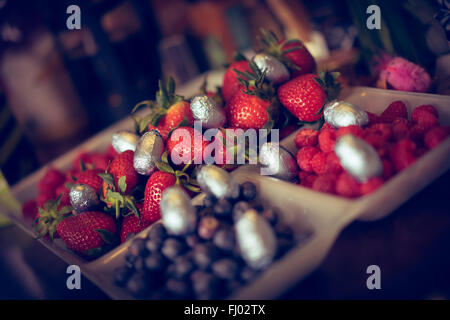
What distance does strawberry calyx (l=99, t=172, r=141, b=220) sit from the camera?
887mm

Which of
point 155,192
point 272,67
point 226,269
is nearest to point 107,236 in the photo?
point 155,192

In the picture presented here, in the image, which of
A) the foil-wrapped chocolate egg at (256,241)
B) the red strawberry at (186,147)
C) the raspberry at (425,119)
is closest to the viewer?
the foil-wrapped chocolate egg at (256,241)

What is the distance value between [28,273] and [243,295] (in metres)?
0.72

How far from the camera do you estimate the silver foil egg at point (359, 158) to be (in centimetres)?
65

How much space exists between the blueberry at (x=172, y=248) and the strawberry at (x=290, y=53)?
66cm

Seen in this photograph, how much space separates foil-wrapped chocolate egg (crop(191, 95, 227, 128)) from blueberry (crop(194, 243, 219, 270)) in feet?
1.32

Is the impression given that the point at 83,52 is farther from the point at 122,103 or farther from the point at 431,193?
the point at 431,193

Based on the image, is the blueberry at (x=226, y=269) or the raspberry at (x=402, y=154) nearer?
the blueberry at (x=226, y=269)

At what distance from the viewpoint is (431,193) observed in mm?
764

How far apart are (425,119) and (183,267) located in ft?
1.99

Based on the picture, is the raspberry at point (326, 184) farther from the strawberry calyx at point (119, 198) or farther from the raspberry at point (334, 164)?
the strawberry calyx at point (119, 198)

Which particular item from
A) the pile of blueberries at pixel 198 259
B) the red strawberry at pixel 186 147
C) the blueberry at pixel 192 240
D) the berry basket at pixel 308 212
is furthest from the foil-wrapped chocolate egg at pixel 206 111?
the blueberry at pixel 192 240

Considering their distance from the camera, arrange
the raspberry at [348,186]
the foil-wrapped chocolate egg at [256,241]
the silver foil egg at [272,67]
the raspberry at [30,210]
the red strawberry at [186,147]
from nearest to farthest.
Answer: the foil-wrapped chocolate egg at [256,241]
the raspberry at [348,186]
the red strawberry at [186,147]
the silver foil egg at [272,67]
the raspberry at [30,210]

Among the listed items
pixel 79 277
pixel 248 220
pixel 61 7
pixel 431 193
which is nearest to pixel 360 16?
pixel 431 193
